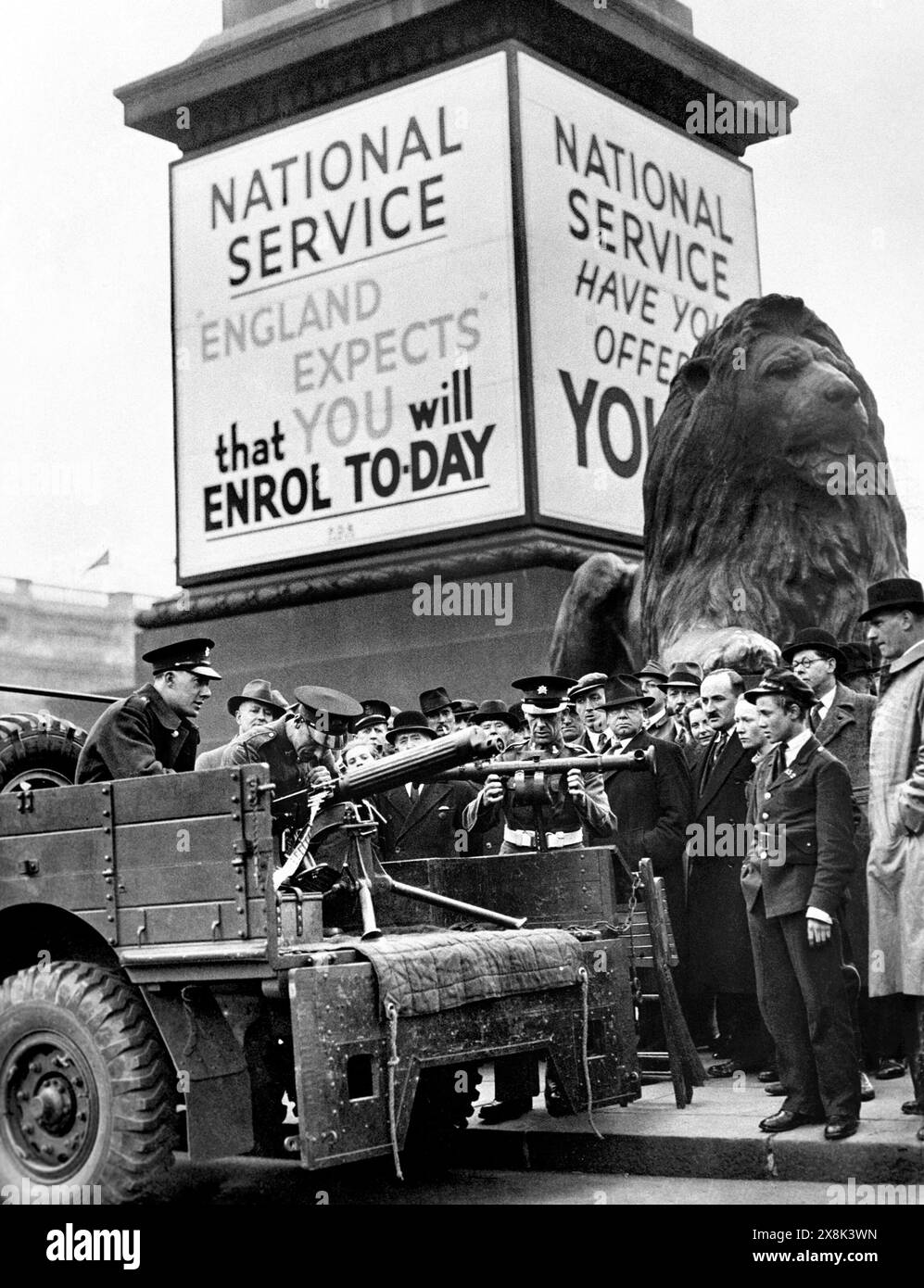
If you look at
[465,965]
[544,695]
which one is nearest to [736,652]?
[544,695]

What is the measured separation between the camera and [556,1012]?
23.4ft

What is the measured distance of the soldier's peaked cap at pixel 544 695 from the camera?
906 cm

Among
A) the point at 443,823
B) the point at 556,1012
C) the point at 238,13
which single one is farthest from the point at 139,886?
the point at 238,13

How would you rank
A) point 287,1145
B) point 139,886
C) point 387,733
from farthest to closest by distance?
1. point 387,733
2. point 139,886
3. point 287,1145

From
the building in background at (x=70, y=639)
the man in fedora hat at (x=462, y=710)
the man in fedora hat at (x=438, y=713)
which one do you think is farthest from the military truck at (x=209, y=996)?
the building in background at (x=70, y=639)

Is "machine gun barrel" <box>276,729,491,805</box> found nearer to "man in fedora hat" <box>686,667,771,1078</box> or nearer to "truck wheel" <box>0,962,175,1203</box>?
"truck wheel" <box>0,962,175,1203</box>

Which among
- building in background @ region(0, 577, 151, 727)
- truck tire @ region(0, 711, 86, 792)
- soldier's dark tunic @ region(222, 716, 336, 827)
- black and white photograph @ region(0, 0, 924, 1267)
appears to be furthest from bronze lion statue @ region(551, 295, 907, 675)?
building in background @ region(0, 577, 151, 727)

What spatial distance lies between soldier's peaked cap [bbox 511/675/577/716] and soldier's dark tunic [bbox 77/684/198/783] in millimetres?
2202

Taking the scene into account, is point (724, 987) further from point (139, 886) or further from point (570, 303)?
point (570, 303)

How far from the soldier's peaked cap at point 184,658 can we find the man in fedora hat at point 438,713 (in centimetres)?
309

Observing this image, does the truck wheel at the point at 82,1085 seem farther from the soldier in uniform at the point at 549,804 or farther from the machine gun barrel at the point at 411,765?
the soldier in uniform at the point at 549,804

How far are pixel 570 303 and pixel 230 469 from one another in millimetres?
3874

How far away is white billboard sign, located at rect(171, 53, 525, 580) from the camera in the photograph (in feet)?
47.8

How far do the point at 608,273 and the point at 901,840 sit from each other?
30.4ft
